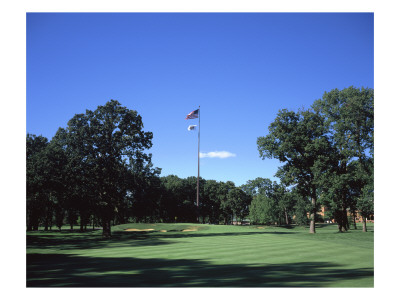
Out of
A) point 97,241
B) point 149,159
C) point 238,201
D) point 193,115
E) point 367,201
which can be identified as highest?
point 193,115

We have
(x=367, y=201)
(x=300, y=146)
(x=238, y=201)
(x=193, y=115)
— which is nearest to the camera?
(x=367, y=201)

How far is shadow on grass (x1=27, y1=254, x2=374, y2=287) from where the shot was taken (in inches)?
367

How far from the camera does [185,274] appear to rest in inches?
420

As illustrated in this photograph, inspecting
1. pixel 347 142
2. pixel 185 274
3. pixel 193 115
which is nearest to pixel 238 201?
pixel 193 115

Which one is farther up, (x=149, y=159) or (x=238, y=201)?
(x=149, y=159)

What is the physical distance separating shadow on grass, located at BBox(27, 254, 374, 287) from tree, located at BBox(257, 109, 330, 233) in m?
26.0

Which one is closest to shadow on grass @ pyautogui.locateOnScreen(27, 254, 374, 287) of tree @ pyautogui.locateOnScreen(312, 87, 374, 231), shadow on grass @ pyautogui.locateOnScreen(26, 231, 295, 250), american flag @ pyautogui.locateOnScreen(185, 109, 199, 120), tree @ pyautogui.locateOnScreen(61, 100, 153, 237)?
shadow on grass @ pyautogui.locateOnScreen(26, 231, 295, 250)

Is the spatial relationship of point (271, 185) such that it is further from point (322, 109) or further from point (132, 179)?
point (132, 179)

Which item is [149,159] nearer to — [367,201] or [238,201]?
[367,201]

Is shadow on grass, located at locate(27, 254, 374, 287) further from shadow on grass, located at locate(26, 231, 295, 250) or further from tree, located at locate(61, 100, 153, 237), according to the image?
tree, located at locate(61, 100, 153, 237)

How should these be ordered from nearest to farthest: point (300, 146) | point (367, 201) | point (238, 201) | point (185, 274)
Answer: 1. point (185, 274)
2. point (367, 201)
3. point (300, 146)
4. point (238, 201)

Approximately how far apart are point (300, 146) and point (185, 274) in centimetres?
3099

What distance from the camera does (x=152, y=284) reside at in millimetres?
9250
